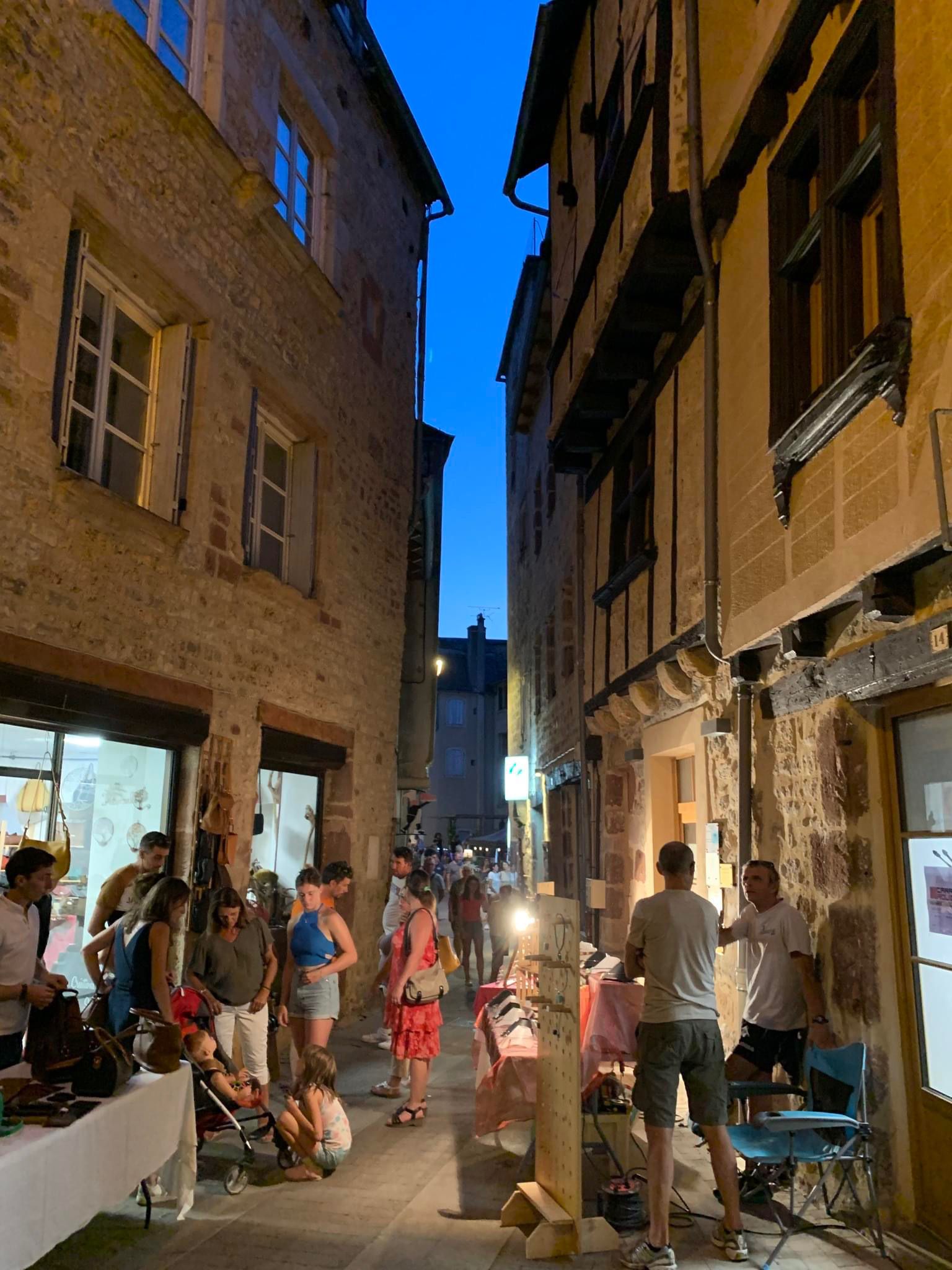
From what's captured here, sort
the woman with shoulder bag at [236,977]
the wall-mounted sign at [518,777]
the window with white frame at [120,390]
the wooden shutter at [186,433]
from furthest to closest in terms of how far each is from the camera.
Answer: the wall-mounted sign at [518,777]
the wooden shutter at [186,433]
the window with white frame at [120,390]
the woman with shoulder bag at [236,977]

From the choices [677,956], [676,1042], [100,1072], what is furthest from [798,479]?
[100,1072]

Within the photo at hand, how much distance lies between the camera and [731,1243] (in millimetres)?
3639

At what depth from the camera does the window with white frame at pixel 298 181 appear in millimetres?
8383

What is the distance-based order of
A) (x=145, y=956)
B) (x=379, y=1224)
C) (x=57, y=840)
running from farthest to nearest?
(x=57, y=840), (x=145, y=956), (x=379, y=1224)

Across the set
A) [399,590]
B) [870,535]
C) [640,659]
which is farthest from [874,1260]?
[399,590]

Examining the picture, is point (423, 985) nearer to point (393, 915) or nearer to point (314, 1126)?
point (314, 1126)

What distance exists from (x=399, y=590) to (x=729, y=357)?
568cm

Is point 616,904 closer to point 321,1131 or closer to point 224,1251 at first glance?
point 321,1131

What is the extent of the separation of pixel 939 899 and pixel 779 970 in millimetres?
951

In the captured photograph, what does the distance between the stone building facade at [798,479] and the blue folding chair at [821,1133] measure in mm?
151

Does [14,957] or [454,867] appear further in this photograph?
[454,867]

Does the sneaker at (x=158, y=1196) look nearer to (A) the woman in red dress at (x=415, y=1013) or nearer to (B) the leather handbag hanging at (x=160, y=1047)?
(B) the leather handbag hanging at (x=160, y=1047)

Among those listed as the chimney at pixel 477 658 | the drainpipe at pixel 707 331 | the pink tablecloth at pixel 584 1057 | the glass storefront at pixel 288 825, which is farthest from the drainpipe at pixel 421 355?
the chimney at pixel 477 658

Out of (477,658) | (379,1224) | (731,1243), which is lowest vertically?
(379,1224)
